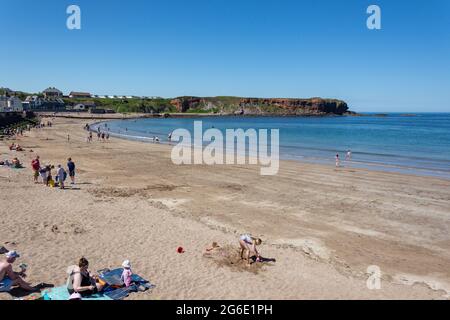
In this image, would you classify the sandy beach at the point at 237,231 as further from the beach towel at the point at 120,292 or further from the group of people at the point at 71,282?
the group of people at the point at 71,282

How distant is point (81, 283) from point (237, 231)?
231 inches

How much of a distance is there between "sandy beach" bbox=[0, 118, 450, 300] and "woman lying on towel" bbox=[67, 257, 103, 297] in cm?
81

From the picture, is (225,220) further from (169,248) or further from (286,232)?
(169,248)

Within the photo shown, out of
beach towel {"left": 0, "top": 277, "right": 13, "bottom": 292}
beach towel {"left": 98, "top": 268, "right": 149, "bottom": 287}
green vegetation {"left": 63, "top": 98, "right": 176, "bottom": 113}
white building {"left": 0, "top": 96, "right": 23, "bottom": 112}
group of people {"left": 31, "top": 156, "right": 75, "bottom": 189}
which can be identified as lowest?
beach towel {"left": 98, "top": 268, "right": 149, "bottom": 287}

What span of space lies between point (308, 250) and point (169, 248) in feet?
13.2

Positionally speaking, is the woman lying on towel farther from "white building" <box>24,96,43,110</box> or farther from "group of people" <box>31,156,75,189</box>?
"white building" <box>24,96,43,110</box>

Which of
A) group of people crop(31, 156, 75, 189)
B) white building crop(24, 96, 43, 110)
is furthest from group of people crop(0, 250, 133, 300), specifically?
white building crop(24, 96, 43, 110)

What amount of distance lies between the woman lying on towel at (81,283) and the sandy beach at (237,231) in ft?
2.65

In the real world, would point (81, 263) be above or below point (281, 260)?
above

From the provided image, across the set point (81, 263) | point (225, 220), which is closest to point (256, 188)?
point (225, 220)

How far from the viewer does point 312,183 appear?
2128 cm

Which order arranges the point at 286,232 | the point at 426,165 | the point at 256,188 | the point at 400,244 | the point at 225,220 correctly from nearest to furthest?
1. the point at 400,244
2. the point at 286,232
3. the point at 225,220
4. the point at 256,188
5. the point at 426,165

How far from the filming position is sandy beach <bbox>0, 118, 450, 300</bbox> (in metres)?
8.72

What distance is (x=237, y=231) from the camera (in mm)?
12484
